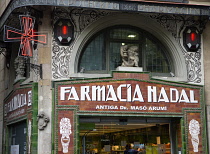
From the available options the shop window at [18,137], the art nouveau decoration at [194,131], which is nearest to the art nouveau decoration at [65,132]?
the shop window at [18,137]

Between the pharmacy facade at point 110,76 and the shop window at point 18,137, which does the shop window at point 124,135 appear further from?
the shop window at point 18,137

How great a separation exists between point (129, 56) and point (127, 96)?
200cm

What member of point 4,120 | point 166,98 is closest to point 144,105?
point 166,98

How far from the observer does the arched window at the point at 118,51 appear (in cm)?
1906

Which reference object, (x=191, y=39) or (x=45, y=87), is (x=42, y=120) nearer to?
(x=45, y=87)

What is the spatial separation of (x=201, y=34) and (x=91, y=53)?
196 inches

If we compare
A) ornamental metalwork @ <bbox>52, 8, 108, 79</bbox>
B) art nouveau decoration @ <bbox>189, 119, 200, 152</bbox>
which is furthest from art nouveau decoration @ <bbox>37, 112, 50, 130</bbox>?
art nouveau decoration @ <bbox>189, 119, 200, 152</bbox>

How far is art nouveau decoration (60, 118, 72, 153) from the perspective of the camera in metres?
17.2

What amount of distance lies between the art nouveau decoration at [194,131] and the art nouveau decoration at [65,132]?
521cm

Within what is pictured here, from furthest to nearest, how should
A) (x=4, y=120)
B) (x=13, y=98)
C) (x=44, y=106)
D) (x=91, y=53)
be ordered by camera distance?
(x=4, y=120) → (x=13, y=98) → (x=91, y=53) → (x=44, y=106)

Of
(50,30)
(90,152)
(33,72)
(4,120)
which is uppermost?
(50,30)

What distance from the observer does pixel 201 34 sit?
19625 millimetres

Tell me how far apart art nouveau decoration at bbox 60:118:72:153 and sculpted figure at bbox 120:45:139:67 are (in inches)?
146

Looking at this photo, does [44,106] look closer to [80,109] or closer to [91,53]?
[80,109]
